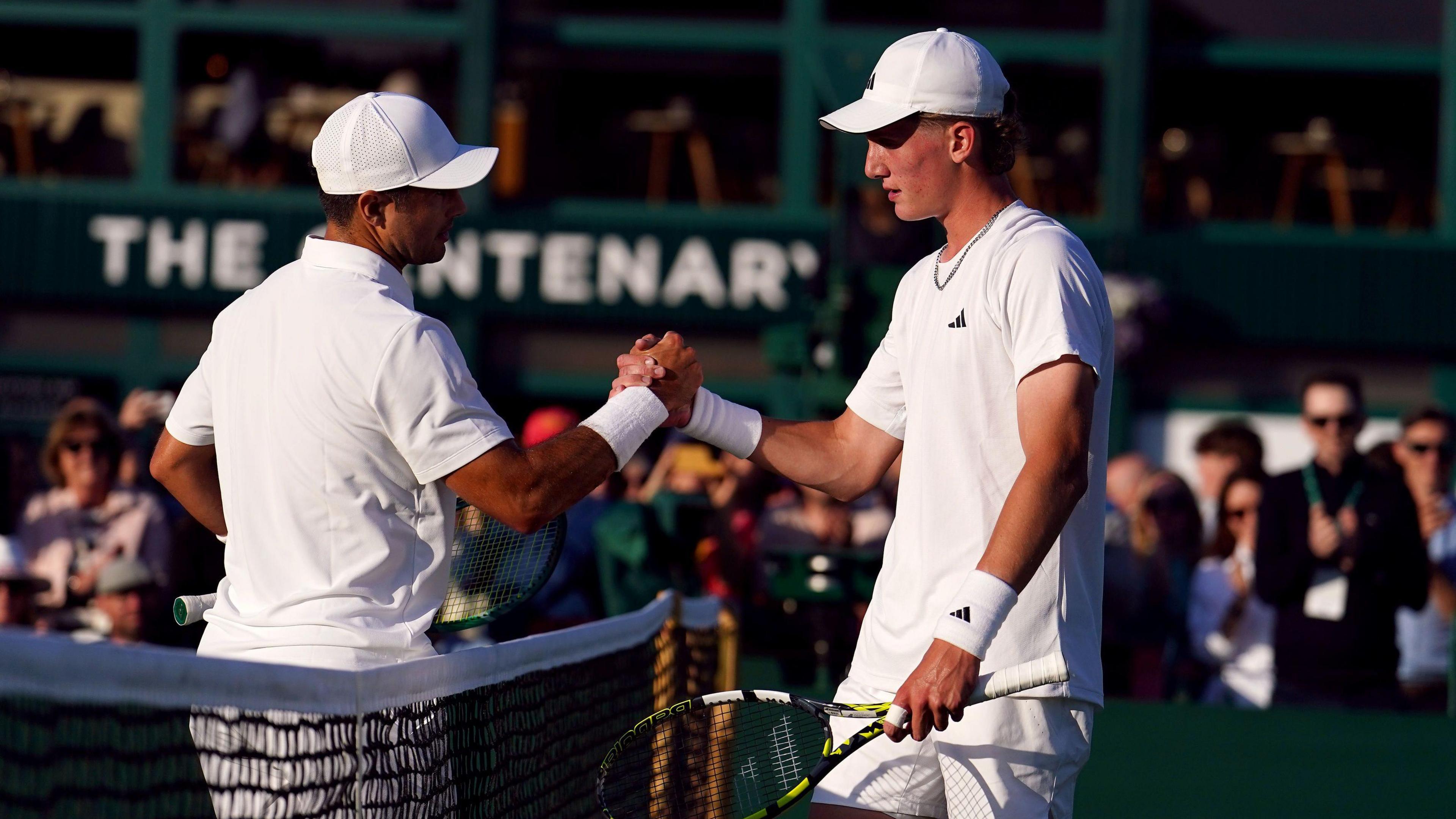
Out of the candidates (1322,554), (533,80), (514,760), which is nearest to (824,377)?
(1322,554)

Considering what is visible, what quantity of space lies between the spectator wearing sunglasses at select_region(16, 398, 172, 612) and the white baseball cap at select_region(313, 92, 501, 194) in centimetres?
485

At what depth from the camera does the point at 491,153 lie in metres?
3.74

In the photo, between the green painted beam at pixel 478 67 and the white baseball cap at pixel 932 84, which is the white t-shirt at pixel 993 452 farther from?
the green painted beam at pixel 478 67

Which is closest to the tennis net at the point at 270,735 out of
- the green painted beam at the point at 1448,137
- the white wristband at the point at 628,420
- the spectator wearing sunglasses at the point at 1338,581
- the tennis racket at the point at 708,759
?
the tennis racket at the point at 708,759

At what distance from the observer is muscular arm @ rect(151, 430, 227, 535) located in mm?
3834

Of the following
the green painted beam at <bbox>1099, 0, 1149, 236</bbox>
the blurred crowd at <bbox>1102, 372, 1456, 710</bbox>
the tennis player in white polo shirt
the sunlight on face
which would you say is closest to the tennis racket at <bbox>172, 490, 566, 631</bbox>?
the tennis player in white polo shirt

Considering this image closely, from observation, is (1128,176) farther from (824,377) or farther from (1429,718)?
(1429,718)

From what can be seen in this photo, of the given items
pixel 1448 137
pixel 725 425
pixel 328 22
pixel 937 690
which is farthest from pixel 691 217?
pixel 937 690

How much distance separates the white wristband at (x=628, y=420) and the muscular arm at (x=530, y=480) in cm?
9

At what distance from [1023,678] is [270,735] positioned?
4.27 feet

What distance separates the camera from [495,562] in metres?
4.17

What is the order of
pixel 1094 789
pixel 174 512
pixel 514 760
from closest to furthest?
1. pixel 514 760
2. pixel 1094 789
3. pixel 174 512

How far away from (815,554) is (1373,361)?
9.27 meters

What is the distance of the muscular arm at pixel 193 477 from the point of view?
3834 mm
